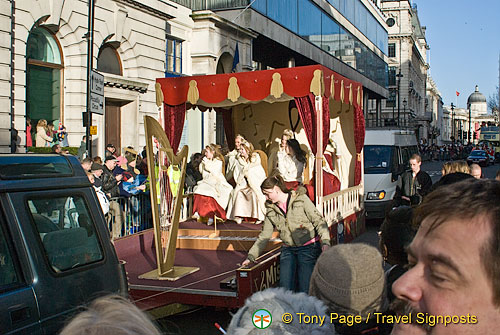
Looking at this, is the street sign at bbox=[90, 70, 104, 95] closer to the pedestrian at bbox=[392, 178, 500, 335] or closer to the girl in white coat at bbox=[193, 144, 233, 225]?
the girl in white coat at bbox=[193, 144, 233, 225]

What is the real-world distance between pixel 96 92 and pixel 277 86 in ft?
11.7

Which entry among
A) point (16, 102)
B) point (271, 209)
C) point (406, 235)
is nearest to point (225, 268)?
point (271, 209)

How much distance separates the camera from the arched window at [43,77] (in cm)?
1619

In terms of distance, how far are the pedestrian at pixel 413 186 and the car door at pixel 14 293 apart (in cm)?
740

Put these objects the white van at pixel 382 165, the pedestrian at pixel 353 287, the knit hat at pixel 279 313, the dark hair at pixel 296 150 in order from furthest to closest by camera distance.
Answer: the white van at pixel 382 165, the dark hair at pixel 296 150, the pedestrian at pixel 353 287, the knit hat at pixel 279 313

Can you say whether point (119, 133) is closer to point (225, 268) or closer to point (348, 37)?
point (225, 268)

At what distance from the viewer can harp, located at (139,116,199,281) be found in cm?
729

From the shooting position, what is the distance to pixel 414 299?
4.45 feet

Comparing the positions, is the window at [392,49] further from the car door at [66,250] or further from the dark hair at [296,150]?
the car door at [66,250]

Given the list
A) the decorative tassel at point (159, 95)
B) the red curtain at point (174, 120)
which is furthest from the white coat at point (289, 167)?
the decorative tassel at point (159, 95)

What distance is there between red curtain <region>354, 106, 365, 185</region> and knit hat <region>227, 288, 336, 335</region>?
11.8m

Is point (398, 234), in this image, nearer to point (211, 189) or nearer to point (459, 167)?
point (459, 167)

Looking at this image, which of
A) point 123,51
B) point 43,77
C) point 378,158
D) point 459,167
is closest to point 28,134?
point 43,77

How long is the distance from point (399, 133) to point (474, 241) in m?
15.7
